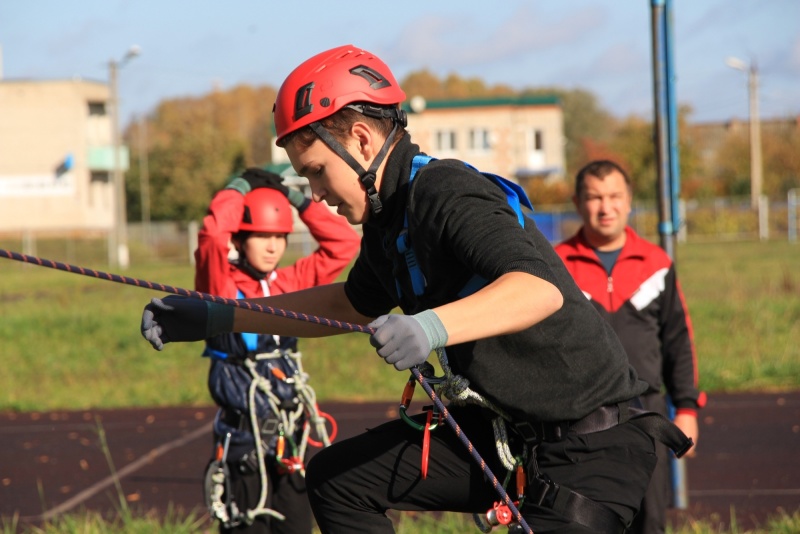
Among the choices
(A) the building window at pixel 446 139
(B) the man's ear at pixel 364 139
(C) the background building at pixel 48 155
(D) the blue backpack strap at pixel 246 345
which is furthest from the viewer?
(A) the building window at pixel 446 139

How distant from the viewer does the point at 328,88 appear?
10.3ft

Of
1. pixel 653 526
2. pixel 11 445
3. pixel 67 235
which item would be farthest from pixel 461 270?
pixel 67 235

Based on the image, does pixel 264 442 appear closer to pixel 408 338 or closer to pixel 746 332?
pixel 408 338

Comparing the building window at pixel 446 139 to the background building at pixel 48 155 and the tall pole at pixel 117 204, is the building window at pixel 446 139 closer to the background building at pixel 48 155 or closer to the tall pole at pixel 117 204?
the background building at pixel 48 155

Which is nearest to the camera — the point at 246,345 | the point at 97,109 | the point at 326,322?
the point at 326,322

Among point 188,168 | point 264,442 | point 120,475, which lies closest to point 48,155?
point 188,168

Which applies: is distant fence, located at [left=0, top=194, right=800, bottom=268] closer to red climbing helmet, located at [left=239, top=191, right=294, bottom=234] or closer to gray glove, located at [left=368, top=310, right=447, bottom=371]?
red climbing helmet, located at [left=239, top=191, right=294, bottom=234]

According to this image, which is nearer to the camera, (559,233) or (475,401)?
(475,401)

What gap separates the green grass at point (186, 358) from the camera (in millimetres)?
12227

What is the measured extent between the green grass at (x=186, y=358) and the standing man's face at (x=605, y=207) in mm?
6430

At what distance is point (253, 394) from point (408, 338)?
2610mm

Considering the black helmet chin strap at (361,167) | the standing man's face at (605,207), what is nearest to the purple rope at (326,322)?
the black helmet chin strap at (361,167)

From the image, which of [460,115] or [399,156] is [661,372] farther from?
[460,115]

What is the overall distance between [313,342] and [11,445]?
4.97m
